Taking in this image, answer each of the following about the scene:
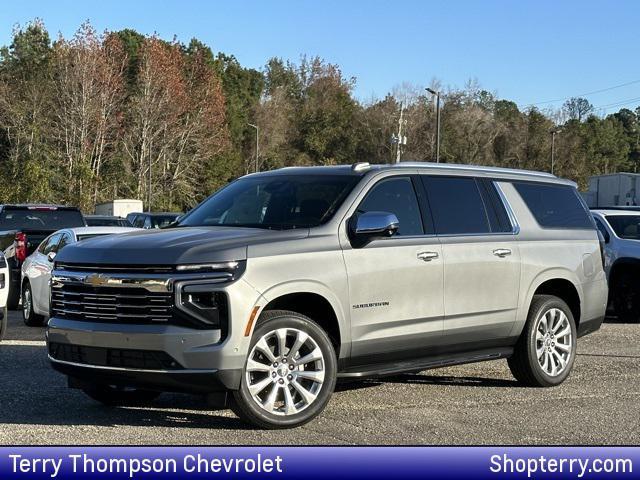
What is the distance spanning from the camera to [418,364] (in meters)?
7.76

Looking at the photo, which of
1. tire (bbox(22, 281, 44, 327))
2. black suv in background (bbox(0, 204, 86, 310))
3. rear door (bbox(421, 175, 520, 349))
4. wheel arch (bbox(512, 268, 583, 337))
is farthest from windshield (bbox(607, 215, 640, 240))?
tire (bbox(22, 281, 44, 327))

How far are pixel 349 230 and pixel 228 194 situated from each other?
1.41m

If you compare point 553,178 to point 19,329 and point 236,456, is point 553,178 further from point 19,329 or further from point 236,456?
point 19,329

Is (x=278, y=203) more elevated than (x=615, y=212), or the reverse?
(x=278, y=203)

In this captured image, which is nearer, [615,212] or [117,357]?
[117,357]

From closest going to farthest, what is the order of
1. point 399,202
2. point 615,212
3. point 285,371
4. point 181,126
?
point 285,371 < point 399,202 < point 615,212 < point 181,126

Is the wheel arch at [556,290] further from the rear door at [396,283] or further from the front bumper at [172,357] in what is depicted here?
the front bumper at [172,357]

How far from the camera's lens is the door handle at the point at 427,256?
25.3 feet

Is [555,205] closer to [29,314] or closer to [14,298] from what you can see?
[29,314]

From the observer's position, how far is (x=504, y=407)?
792 centimetres

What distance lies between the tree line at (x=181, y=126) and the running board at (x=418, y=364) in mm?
48308

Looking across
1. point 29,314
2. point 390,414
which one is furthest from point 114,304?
point 29,314

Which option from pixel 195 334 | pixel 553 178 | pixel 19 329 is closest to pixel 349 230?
pixel 195 334

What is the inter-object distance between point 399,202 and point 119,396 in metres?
2.73
